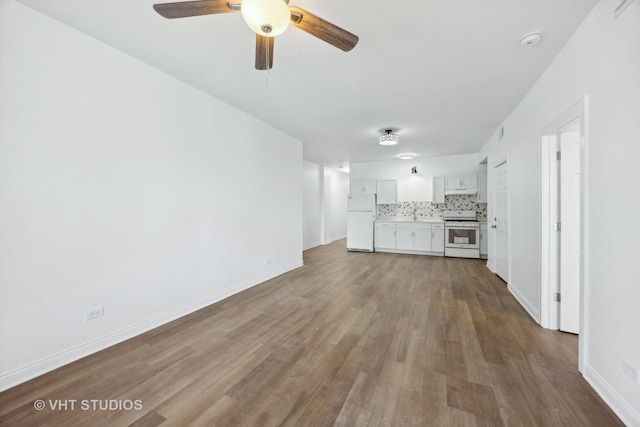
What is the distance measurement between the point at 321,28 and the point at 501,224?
445 centimetres

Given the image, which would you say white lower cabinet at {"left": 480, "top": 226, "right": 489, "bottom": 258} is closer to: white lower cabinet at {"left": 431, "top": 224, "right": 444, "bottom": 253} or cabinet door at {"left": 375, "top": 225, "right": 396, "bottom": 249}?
white lower cabinet at {"left": 431, "top": 224, "right": 444, "bottom": 253}

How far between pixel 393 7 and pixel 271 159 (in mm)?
3205

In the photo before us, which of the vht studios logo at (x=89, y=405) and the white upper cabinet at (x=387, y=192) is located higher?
the white upper cabinet at (x=387, y=192)

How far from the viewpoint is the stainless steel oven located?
640 cm

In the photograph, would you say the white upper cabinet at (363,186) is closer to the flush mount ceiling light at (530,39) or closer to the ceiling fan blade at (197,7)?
the flush mount ceiling light at (530,39)

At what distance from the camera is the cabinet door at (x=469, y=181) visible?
6.58 m

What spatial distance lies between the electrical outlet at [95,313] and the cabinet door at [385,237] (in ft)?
20.9

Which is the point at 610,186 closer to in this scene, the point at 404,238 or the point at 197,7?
the point at 197,7

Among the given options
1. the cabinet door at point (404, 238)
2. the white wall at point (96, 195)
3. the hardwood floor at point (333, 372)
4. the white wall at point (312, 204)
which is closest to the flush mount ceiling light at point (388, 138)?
the white wall at point (96, 195)

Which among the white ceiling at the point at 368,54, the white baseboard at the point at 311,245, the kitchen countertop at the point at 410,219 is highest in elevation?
the white ceiling at the point at 368,54

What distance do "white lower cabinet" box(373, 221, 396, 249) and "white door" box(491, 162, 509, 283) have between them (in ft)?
8.98

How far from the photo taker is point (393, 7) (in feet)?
6.11

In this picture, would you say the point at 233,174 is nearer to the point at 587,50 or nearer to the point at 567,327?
the point at 587,50

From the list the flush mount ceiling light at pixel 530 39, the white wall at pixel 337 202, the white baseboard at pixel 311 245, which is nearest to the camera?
the flush mount ceiling light at pixel 530 39
